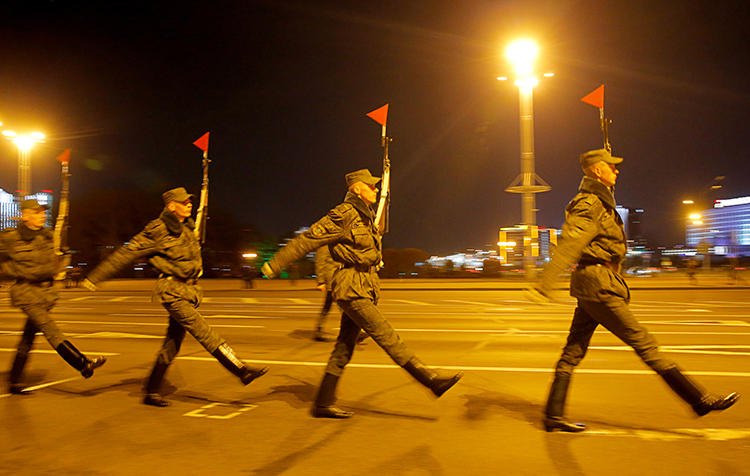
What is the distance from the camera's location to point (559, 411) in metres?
4.54

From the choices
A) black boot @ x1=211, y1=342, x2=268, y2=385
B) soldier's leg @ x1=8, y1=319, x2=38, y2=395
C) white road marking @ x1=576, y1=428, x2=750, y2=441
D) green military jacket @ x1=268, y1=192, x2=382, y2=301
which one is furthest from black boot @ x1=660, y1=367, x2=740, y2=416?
soldier's leg @ x1=8, y1=319, x2=38, y2=395

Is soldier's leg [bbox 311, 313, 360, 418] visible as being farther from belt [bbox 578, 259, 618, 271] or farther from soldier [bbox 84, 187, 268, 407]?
belt [bbox 578, 259, 618, 271]

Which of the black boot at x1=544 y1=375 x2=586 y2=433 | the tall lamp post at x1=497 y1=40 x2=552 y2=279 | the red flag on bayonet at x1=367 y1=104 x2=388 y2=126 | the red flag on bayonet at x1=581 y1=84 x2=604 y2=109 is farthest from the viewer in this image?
the tall lamp post at x1=497 y1=40 x2=552 y2=279

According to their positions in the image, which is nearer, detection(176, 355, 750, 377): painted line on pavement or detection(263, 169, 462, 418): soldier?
detection(263, 169, 462, 418): soldier

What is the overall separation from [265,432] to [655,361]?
2796mm

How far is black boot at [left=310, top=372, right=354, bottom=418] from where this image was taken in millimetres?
4980

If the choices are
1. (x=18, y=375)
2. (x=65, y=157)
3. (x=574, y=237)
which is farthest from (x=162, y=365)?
(x=65, y=157)

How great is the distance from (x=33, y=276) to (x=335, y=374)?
3086mm

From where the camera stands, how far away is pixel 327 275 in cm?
713

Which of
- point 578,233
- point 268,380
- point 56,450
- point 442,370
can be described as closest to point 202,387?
point 268,380

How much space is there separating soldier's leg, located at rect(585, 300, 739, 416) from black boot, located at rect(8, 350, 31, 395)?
517 centimetres

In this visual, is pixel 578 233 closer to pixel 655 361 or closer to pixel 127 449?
pixel 655 361

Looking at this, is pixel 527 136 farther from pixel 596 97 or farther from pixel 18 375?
pixel 18 375

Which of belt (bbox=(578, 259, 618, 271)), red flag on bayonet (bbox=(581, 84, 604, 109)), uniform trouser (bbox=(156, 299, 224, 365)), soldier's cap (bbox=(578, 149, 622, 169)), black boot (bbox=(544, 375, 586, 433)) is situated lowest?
black boot (bbox=(544, 375, 586, 433))
